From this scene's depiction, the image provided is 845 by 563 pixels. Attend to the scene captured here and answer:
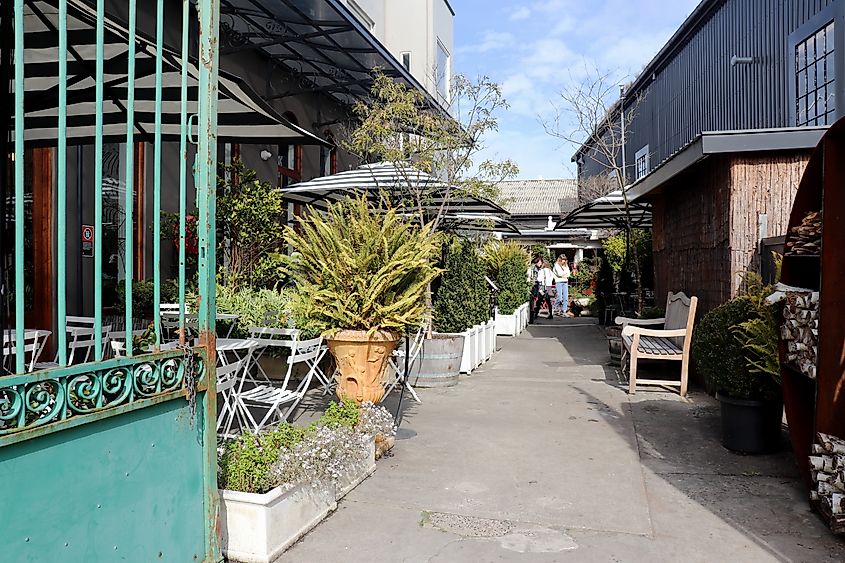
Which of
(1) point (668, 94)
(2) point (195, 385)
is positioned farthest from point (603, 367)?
(1) point (668, 94)

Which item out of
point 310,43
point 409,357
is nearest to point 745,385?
point 409,357

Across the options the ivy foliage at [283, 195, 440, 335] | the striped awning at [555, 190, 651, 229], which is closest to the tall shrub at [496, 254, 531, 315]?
the striped awning at [555, 190, 651, 229]

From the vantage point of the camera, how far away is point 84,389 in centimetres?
228

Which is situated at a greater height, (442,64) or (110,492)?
(442,64)

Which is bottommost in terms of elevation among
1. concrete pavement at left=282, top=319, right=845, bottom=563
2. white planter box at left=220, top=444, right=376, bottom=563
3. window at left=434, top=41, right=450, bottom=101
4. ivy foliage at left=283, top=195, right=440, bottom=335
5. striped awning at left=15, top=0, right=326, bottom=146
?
concrete pavement at left=282, top=319, right=845, bottom=563

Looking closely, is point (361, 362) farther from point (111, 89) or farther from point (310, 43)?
point (310, 43)

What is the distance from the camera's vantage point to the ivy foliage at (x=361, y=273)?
192 inches

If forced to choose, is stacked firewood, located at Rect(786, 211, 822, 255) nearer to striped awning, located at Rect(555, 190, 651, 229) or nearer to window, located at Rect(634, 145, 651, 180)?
striped awning, located at Rect(555, 190, 651, 229)

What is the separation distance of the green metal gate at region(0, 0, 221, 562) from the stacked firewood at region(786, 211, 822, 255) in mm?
3727

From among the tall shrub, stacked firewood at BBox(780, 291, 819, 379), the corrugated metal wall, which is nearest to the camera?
stacked firewood at BBox(780, 291, 819, 379)

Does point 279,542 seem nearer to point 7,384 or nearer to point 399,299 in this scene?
point 7,384

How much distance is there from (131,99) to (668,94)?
19.5 meters

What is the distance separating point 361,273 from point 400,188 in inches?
132

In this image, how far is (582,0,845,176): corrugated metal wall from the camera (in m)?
11.6
